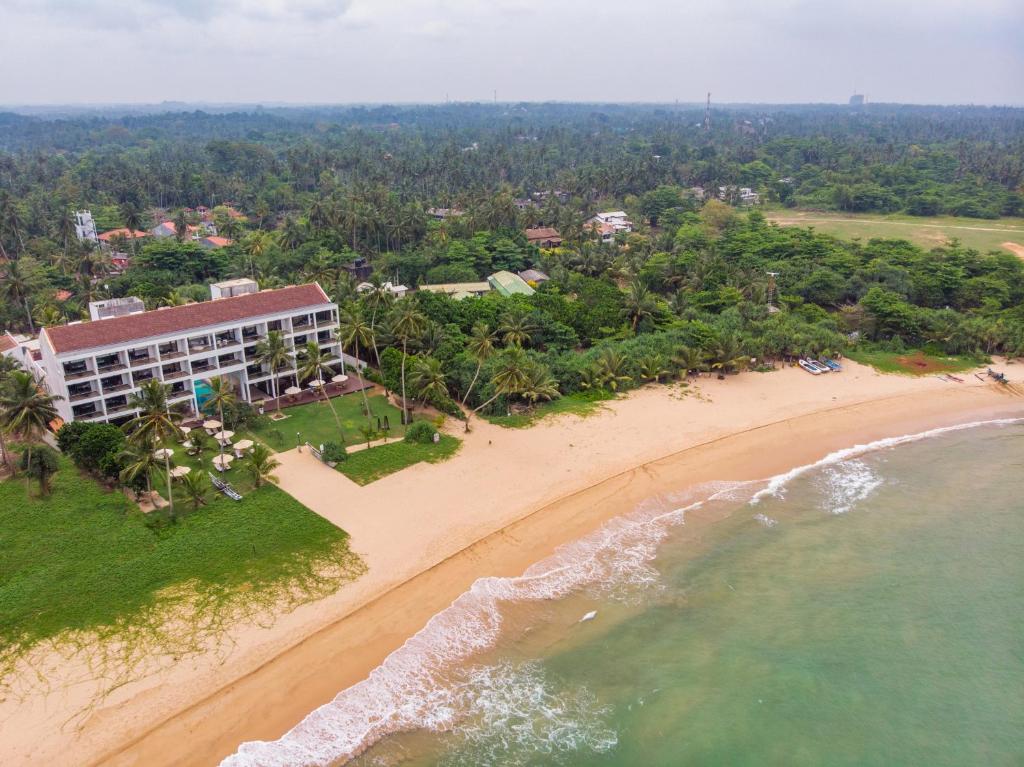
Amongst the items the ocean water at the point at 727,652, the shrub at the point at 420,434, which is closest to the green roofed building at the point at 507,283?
the shrub at the point at 420,434

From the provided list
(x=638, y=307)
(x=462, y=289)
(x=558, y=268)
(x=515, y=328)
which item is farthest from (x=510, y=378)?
(x=558, y=268)

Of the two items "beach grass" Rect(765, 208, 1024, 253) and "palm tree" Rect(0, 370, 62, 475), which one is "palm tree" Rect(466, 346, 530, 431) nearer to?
"palm tree" Rect(0, 370, 62, 475)

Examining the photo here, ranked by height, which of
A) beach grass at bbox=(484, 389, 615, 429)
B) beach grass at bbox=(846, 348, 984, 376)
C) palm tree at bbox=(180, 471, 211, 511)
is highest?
palm tree at bbox=(180, 471, 211, 511)

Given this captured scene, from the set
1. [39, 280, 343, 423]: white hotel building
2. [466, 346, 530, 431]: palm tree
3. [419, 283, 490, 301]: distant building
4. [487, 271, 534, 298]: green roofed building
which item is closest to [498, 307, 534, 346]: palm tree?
[466, 346, 530, 431]: palm tree

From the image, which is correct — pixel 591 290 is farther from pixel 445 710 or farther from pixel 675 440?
pixel 445 710

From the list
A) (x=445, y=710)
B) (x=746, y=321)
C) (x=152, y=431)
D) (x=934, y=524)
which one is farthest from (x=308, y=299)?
(x=934, y=524)

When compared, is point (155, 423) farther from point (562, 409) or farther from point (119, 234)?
point (119, 234)
